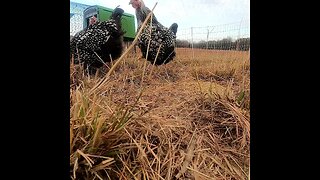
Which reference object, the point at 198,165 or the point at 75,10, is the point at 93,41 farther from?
the point at 198,165

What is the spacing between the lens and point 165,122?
851mm

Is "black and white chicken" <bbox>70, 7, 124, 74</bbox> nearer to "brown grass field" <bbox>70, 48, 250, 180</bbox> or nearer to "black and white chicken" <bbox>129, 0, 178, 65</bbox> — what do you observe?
"black and white chicken" <bbox>129, 0, 178, 65</bbox>

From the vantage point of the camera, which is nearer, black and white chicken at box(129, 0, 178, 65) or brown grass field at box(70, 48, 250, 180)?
brown grass field at box(70, 48, 250, 180)

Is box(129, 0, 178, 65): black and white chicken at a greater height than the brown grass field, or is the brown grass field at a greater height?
box(129, 0, 178, 65): black and white chicken

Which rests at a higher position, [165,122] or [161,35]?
[161,35]

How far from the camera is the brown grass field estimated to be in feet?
2.21

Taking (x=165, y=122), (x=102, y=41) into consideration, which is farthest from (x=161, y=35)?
(x=165, y=122)

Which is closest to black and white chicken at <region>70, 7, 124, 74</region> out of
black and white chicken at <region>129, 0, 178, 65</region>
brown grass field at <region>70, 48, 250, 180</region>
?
black and white chicken at <region>129, 0, 178, 65</region>

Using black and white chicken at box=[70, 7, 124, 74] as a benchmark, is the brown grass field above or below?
below

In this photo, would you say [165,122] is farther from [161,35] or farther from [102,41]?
[102,41]

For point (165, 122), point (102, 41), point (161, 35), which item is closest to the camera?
point (165, 122)

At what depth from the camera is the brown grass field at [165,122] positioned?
2.21 ft
